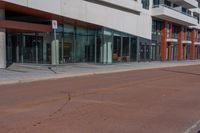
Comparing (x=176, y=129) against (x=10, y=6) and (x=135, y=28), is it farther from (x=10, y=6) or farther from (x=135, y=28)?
(x=135, y=28)

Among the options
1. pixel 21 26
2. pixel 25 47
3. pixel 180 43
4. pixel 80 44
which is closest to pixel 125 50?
pixel 80 44

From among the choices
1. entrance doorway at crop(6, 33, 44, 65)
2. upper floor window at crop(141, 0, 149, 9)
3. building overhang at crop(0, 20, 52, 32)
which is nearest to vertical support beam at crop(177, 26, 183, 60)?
upper floor window at crop(141, 0, 149, 9)

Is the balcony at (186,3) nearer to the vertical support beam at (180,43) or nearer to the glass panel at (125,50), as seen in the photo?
the vertical support beam at (180,43)

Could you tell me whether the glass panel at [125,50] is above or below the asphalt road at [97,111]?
above

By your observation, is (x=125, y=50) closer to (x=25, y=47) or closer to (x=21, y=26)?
(x=25, y=47)

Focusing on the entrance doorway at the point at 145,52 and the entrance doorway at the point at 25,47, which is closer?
the entrance doorway at the point at 25,47

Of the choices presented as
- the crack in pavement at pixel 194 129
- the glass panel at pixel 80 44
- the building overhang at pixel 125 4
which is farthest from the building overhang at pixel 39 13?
the crack in pavement at pixel 194 129

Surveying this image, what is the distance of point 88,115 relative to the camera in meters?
9.25

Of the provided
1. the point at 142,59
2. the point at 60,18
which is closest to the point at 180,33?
the point at 142,59

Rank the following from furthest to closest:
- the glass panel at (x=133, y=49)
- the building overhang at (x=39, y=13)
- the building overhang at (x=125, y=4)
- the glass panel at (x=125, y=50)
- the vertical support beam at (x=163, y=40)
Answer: the vertical support beam at (x=163, y=40), the glass panel at (x=133, y=49), the glass panel at (x=125, y=50), the building overhang at (x=125, y=4), the building overhang at (x=39, y=13)

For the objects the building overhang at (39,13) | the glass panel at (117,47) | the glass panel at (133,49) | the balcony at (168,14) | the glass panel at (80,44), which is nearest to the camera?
the building overhang at (39,13)

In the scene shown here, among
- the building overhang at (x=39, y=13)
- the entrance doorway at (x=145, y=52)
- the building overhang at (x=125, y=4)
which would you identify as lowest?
the entrance doorway at (x=145, y=52)

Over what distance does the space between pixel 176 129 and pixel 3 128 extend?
377cm

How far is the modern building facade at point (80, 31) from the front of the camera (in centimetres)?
2635
